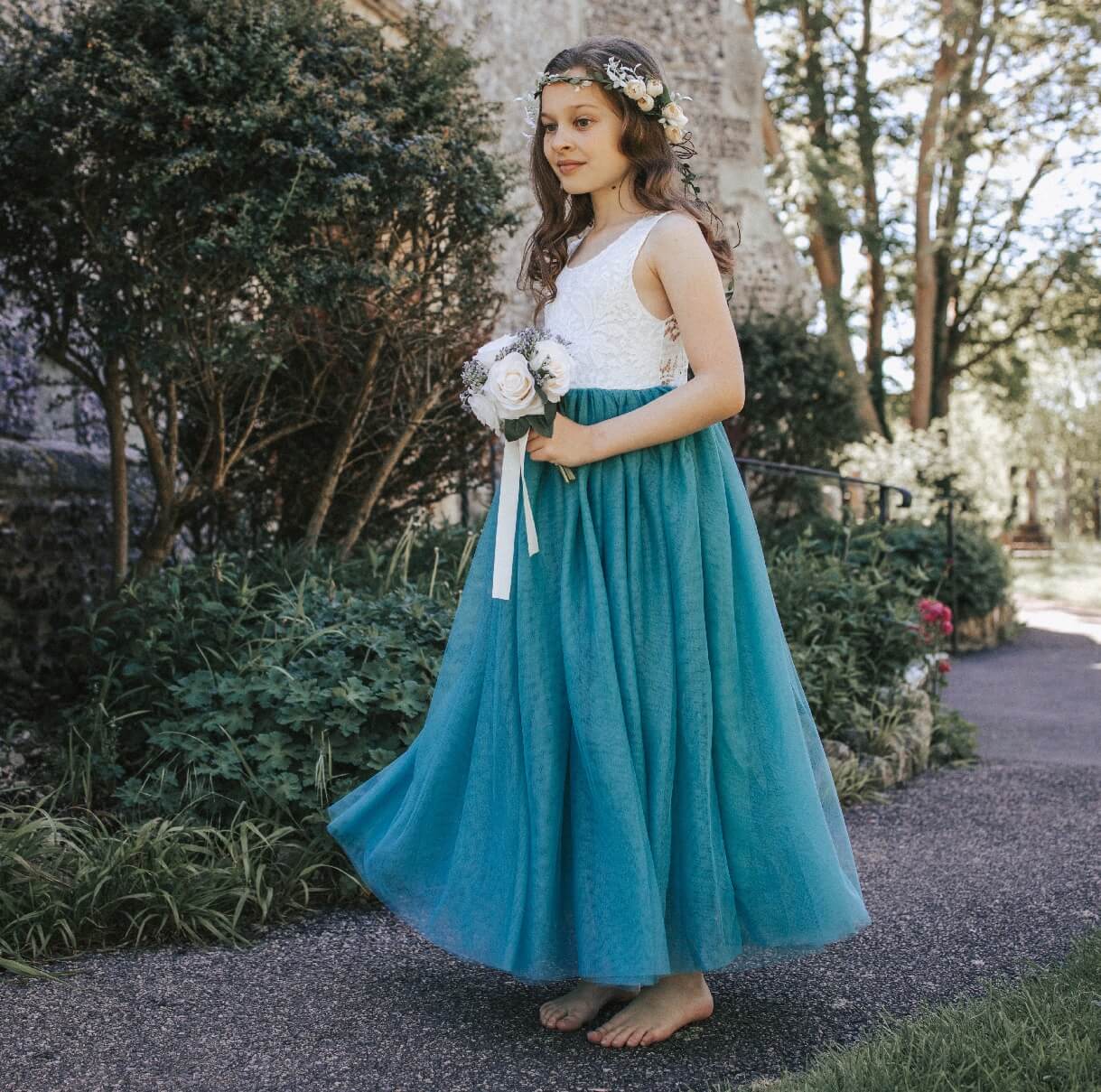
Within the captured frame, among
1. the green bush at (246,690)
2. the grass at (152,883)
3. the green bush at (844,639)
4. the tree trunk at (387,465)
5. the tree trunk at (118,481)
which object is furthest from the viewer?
the tree trunk at (387,465)

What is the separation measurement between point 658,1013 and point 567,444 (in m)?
1.04

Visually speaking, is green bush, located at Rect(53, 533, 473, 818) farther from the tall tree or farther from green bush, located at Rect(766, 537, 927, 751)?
the tall tree

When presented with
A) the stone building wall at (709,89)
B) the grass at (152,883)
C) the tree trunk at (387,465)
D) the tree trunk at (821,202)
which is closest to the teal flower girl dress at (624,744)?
the grass at (152,883)

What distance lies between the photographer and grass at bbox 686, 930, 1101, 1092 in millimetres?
1865

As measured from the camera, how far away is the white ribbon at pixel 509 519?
2312 mm

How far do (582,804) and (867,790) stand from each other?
94.8 inches

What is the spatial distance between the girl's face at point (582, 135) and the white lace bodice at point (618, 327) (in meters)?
0.13

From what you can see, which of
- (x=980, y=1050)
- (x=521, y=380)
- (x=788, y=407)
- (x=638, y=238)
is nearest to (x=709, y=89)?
(x=788, y=407)

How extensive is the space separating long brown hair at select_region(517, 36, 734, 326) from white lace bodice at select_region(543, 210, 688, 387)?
86 millimetres

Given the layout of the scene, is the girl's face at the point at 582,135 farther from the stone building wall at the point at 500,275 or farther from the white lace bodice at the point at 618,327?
the stone building wall at the point at 500,275

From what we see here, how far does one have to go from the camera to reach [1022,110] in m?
17.1

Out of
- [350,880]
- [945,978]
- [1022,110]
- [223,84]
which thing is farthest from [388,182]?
[1022,110]

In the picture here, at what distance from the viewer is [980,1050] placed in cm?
197

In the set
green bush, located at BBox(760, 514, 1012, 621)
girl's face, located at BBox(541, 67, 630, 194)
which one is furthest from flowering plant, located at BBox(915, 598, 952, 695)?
girl's face, located at BBox(541, 67, 630, 194)
